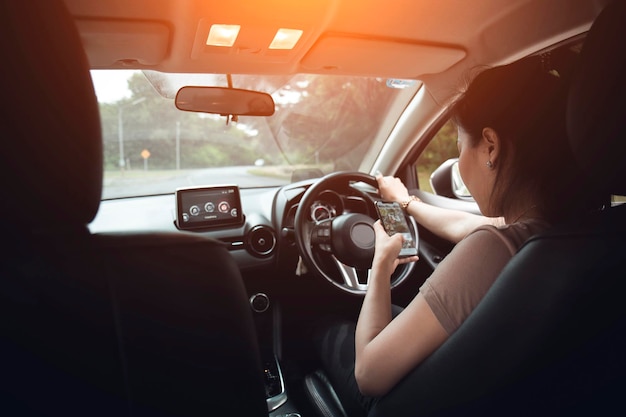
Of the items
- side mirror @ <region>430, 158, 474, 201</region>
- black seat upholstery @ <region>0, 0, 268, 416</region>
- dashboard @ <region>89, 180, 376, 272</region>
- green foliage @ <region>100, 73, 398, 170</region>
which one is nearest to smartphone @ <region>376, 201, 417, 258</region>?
dashboard @ <region>89, 180, 376, 272</region>

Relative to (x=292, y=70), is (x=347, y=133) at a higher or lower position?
lower

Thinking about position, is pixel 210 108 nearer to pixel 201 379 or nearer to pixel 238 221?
pixel 238 221

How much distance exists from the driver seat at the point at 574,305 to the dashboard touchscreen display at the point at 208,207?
1.97 metres

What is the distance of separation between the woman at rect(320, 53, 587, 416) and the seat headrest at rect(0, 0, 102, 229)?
0.92m

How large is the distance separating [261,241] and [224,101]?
865mm

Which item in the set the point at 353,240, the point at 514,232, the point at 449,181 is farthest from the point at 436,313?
the point at 449,181

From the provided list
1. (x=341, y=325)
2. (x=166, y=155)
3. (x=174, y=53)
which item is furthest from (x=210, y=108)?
(x=166, y=155)

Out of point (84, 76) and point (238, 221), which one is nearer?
point (84, 76)

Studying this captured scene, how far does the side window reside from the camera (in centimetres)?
364

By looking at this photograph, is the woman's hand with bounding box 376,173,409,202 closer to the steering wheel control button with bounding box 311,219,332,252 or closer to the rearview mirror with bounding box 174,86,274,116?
the steering wheel control button with bounding box 311,219,332,252

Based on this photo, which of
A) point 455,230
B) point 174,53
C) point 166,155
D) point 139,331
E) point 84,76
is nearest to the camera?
point 84,76

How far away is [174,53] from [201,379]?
1760mm

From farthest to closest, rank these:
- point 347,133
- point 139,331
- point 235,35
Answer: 1. point 347,133
2. point 235,35
3. point 139,331

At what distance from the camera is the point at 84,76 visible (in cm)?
97
